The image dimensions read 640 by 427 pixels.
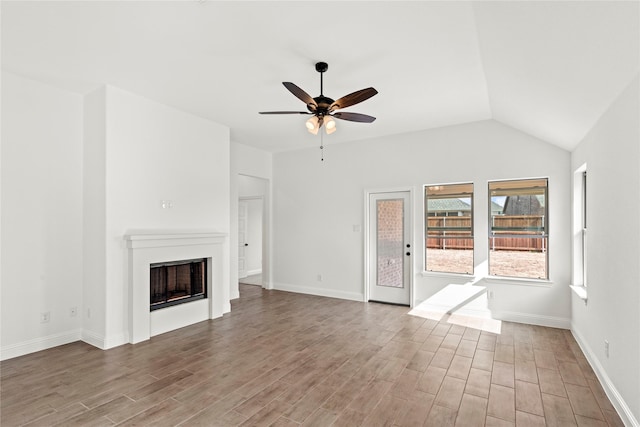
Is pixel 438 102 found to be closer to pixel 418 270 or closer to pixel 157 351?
pixel 418 270

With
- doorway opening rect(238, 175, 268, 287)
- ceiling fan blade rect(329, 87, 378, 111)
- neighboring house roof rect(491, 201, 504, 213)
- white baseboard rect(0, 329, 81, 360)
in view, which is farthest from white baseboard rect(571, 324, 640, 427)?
doorway opening rect(238, 175, 268, 287)

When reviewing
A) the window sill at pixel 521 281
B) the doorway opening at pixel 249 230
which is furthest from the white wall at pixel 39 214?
the window sill at pixel 521 281

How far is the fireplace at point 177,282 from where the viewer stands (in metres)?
4.36

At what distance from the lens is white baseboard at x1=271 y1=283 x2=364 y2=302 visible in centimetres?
622

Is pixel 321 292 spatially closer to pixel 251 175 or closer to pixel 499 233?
pixel 251 175

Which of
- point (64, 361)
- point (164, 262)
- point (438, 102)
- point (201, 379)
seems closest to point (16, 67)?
point (164, 262)

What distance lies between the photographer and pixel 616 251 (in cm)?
262

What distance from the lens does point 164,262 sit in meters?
4.36

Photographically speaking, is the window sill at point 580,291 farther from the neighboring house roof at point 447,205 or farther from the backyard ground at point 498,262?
the neighboring house roof at point 447,205

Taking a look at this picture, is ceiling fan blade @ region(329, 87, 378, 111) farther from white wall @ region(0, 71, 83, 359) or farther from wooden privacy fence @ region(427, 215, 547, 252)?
white wall @ region(0, 71, 83, 359)

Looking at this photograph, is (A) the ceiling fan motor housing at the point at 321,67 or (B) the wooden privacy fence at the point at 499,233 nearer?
(A) the ceiling fan motor housing at the point at 321,67

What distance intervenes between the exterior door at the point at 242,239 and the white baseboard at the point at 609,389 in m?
6.77

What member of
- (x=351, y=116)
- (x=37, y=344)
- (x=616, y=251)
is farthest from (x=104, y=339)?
(x=616, y=251)

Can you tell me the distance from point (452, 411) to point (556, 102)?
2957mm
